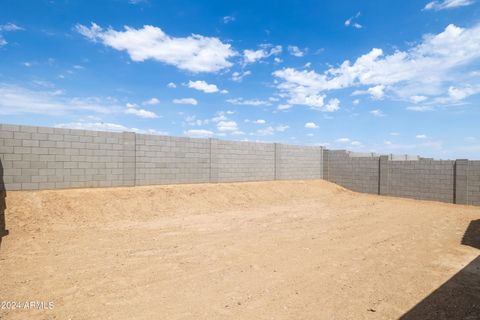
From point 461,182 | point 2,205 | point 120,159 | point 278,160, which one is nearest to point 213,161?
point 120,159

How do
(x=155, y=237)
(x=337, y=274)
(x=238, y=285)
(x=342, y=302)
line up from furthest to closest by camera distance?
(x=155, y=237) < (x=337, y=274) < (x=238, y=285) < (x=342, y=302)

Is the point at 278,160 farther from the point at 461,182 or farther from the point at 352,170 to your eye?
the point at 461,182

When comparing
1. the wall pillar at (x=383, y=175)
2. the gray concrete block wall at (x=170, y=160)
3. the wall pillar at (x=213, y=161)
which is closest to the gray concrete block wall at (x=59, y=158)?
the gray concrete block wall at (x=170, y=160)

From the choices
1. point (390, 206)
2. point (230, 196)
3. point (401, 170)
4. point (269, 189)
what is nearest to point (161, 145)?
point (230, 196)

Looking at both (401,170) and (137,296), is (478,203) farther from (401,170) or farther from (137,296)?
(137,296)

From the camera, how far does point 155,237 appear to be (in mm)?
7445

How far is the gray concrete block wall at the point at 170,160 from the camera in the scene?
40.6 ft

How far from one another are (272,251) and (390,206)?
359 inches

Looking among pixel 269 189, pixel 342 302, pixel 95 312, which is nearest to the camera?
pixel 95 312

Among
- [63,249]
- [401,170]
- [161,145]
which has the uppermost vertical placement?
[161,145]

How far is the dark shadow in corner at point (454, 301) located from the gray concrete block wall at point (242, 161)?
36.5 ft

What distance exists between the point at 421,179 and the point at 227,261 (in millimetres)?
13718

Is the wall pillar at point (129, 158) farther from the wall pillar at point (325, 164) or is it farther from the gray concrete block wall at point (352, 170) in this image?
the wall pillar at point (325, 164)

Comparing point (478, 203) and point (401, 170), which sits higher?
point (401, 170)
